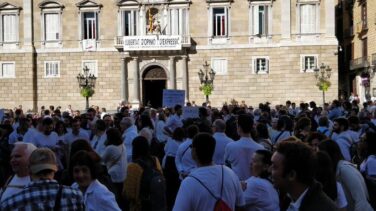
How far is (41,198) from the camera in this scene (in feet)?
15.4

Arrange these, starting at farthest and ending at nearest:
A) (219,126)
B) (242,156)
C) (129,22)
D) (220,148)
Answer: (129,22), (219,126), (220,148), (242,156)

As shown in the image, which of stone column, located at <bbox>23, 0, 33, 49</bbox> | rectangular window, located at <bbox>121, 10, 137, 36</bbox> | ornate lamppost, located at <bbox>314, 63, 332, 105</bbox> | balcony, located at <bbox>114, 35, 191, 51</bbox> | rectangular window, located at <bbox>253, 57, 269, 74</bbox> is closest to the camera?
ornate lamppost, located at <bbox>314, 63, 332, 105</bbox>

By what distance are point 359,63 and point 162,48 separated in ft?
49.9

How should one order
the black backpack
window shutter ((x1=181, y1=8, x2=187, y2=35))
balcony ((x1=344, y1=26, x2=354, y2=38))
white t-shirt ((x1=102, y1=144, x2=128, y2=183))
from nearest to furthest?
1. the black backpack
2. white t-shirt ((x1=102, y1=144, x2=128, y2=183))
3. window shutter ((x1=181, y1=8, x2=187, y2=35))
4. balcony ((x1=344, y1=26, x2=354, y2=38))

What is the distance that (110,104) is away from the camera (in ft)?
135

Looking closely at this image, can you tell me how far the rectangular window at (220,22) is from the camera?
40250 millimetres

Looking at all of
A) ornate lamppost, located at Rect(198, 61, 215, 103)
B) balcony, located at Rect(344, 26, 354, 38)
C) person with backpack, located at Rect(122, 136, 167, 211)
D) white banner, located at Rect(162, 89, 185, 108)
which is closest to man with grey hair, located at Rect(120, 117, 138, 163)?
person with backpack, located at Rect(122, 136, 167, 211)

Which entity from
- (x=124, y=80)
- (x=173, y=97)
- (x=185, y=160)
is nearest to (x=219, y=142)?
(x=185, y=160)

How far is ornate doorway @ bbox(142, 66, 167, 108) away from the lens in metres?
41.0

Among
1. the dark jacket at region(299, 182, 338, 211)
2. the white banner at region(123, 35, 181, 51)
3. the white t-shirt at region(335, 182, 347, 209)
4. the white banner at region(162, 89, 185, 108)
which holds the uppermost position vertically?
the white banner at region(123, 35, 181, 51)

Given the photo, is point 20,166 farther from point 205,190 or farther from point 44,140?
point 44,140

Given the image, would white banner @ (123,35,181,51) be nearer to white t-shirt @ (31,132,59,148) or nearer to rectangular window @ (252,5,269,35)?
rectangular window @ (252,5,269,35)

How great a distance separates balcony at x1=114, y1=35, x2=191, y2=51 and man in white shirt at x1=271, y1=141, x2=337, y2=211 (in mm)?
35526

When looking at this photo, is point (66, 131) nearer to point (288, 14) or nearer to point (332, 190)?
point (332, 190)
